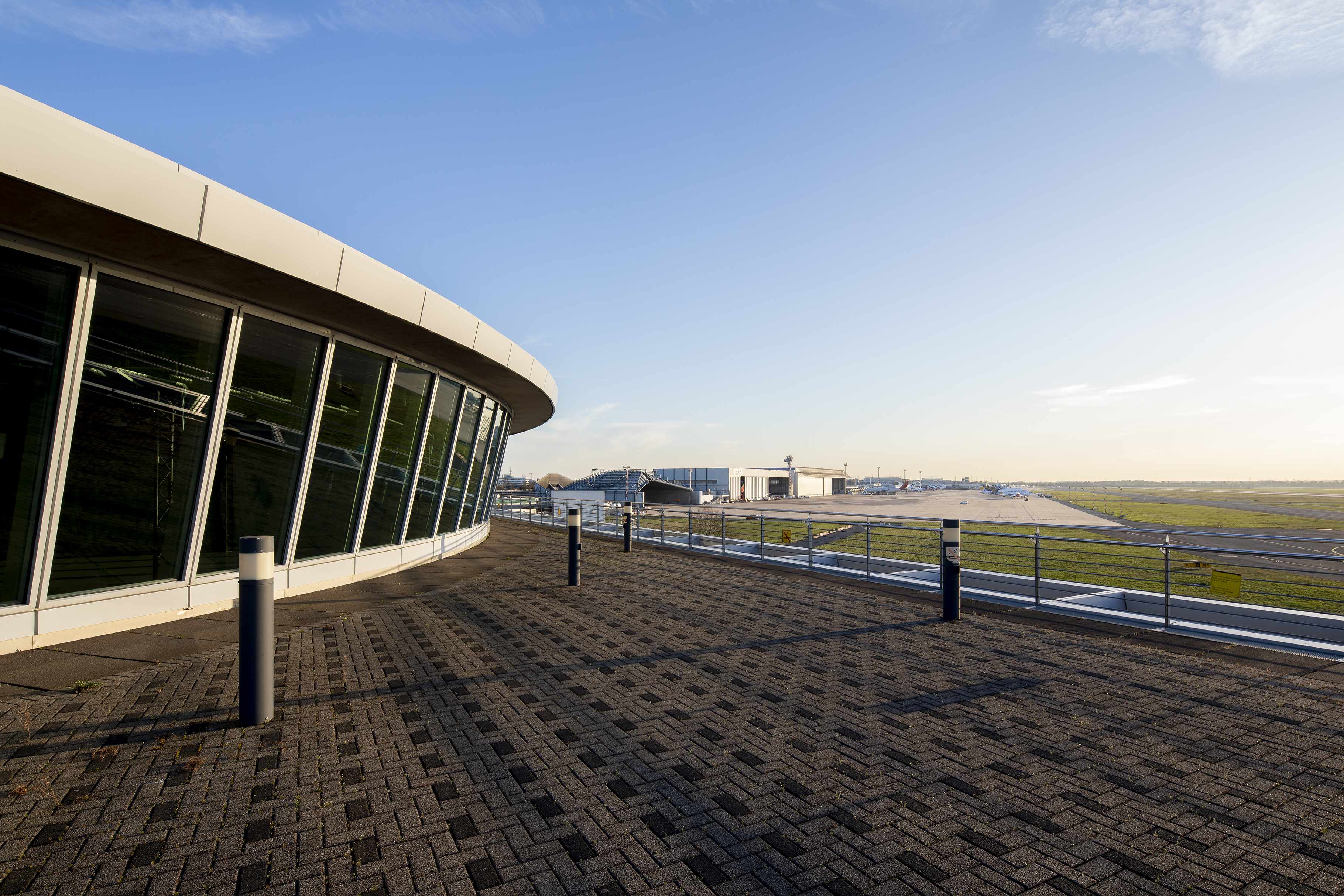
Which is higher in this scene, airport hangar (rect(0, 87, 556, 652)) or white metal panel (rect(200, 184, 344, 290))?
white metal panel (rect(200, 184, 344, 290))

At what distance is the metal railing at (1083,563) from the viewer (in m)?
8.13

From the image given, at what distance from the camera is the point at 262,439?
30.6ft

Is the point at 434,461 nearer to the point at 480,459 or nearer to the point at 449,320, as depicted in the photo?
the point at 480,459

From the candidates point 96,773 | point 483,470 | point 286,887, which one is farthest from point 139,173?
point 483,470

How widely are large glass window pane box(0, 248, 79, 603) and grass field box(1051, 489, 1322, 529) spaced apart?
102ft

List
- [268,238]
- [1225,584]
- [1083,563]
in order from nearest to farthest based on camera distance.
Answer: [268,238] → [1225,584] → [1083,563]

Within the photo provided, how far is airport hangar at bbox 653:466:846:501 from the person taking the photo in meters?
92.4

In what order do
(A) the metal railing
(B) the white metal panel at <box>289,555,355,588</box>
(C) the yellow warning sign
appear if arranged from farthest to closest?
1. (B) the white metal panel at <box>289,555,355,588</box>
2. (A) the metal railing
3. (C) the yellow warning sign

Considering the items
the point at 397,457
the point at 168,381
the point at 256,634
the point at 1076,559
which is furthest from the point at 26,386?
the point at 1076,559

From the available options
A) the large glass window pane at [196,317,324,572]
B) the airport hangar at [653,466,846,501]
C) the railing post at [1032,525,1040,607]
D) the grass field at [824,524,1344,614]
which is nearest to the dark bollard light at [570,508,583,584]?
the large glass window pane at [196,317,324,572]

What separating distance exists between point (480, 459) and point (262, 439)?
8.44 m

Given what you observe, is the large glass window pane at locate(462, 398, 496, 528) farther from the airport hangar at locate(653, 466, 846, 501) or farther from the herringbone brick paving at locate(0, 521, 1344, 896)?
the airport hangar at locate(653, 466, 846, 501)

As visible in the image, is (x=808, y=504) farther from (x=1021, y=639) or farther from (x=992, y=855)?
(x=992, y=855)

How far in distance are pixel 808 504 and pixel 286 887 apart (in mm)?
64708
